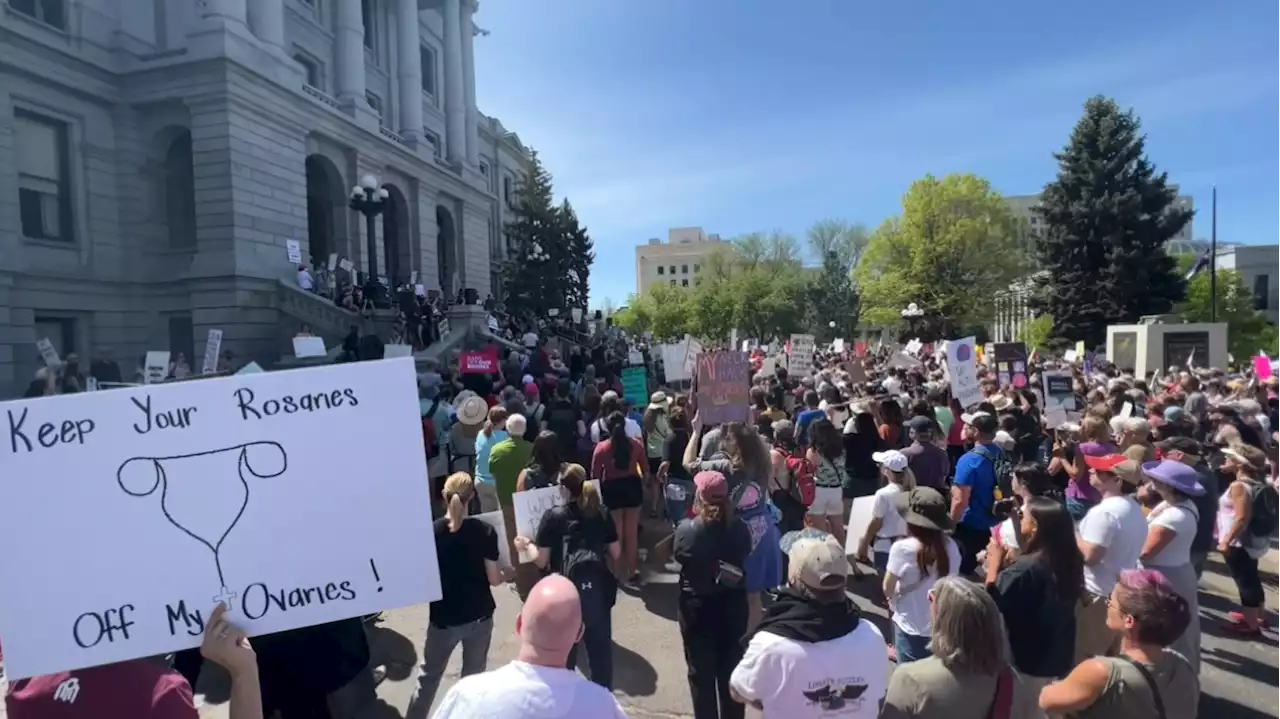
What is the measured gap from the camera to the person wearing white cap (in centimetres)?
480

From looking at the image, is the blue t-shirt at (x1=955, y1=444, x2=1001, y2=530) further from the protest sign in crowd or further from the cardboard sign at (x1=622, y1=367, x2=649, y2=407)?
the cardboard sign at (x1=622, y1=367, x2=649, y2=407)

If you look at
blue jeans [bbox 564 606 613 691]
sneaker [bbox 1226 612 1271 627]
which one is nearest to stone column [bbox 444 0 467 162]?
blue jeans [bbox 564 606 613 691]

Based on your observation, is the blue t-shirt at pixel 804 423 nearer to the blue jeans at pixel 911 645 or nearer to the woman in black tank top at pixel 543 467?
the woman in black tank top at pixel 543 467

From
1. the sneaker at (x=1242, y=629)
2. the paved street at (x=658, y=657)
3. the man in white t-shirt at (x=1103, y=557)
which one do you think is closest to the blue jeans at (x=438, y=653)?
the paved street at (x=658, y=657)

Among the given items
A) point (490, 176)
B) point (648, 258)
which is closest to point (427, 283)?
point (490, 176)

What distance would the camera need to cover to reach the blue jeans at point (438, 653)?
396 centimetres

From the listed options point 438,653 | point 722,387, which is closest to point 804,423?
point 722,387

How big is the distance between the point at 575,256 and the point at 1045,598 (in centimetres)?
4624

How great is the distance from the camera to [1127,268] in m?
32.0

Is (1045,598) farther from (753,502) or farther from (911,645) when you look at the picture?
(753,502)

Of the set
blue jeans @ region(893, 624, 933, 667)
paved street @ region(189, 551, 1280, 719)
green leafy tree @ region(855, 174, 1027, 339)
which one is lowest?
paved street @ region(189, 551, 1280, 719)

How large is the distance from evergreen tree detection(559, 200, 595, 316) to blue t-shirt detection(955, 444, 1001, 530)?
138 ft

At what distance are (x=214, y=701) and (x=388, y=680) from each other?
3.65 ft

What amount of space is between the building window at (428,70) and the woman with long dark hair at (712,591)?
39.5 meters
